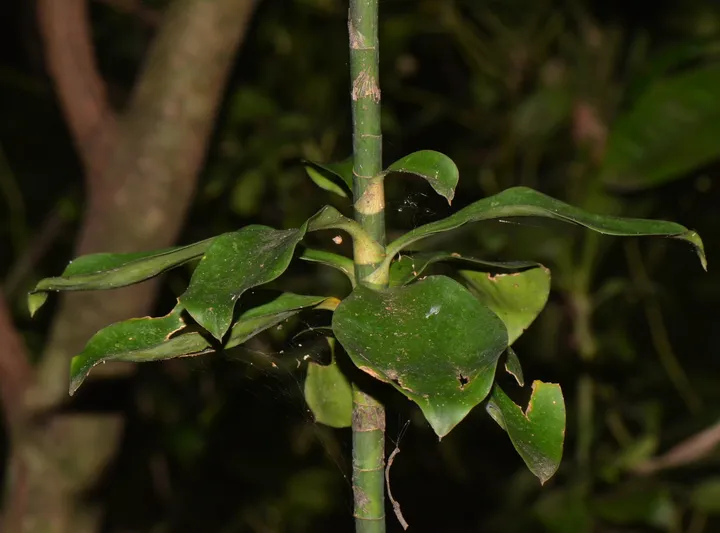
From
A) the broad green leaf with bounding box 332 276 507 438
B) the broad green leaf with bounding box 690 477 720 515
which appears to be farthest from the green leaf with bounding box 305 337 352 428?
the broad green leaf with bounding box 690 477 720 515

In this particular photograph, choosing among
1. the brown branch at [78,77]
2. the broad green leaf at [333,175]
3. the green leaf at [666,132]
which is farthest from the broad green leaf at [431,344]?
the brown branch at [78,77]

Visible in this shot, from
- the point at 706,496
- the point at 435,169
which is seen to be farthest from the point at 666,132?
the point at 435,169

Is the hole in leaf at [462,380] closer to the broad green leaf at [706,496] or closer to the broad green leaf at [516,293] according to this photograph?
the broad green leaf at [516,293]

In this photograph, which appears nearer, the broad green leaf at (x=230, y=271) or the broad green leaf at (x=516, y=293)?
the broad green leaf at (x=230, y=271)

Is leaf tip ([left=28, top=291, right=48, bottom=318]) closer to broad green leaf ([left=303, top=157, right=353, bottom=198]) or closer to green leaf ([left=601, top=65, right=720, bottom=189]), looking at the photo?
broad green leaf ([left=303, top=157, right=353, bottom=198])

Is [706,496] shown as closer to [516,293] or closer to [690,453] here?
[690,453]

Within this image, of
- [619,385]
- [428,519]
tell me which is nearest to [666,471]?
[619,385]

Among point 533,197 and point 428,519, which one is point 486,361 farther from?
point 428,519
